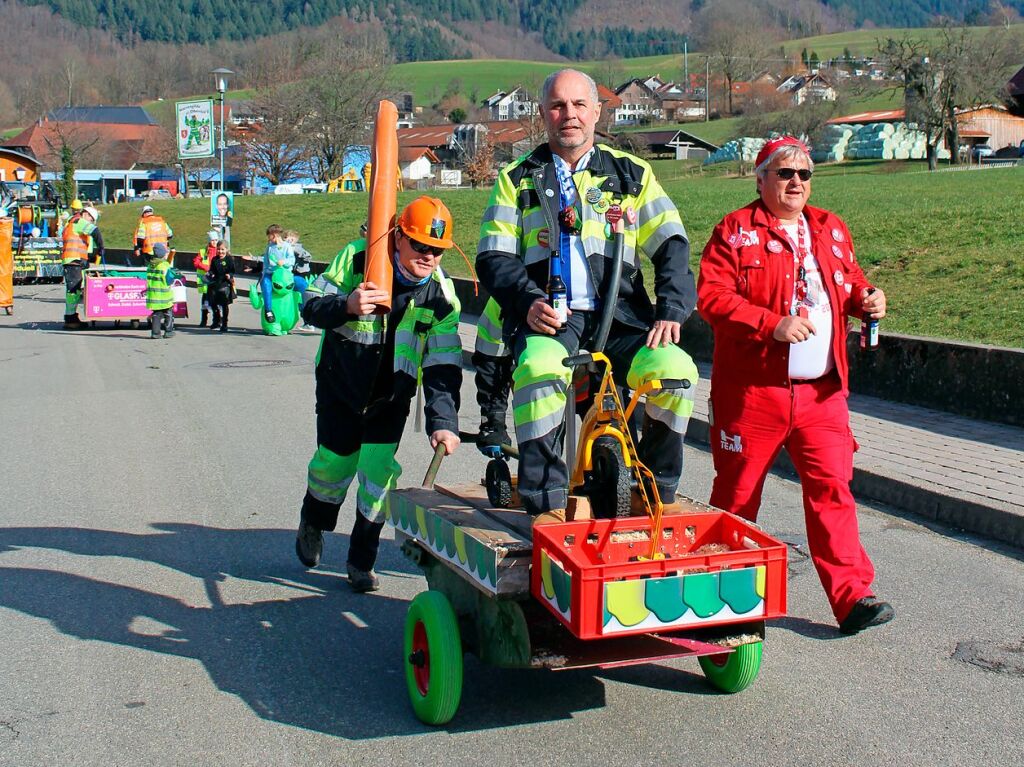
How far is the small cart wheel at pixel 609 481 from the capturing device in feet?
15.0

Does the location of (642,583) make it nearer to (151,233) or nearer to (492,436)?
(492,436)

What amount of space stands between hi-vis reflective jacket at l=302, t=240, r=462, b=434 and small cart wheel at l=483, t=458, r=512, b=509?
0.33 metres

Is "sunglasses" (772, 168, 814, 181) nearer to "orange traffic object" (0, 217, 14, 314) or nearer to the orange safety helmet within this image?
the orange safety helmet

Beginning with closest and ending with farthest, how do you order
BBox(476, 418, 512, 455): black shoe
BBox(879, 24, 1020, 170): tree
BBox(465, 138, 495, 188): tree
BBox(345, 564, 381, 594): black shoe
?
1. BBox(476, 418, 512, 455): black shoe
2. BBox(345, 564, 381, 594): black shoe
3. BBox(879, 24, 1020, 170): tree
4. BBox(465, 138, 495, 188): tree

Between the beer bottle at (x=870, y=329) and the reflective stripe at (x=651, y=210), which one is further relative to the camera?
the beer bottle at (x=870, y=329)

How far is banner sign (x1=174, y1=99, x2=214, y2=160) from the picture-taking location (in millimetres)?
54547

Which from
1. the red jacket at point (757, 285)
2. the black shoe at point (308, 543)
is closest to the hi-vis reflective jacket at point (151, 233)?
the black shoe at point (308, 543)

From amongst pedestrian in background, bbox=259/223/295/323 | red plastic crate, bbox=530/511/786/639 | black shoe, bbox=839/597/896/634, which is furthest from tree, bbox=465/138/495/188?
red plastic crate, bbox=530/511/786/639

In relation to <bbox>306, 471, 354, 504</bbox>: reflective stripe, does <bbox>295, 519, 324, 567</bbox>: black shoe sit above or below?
below

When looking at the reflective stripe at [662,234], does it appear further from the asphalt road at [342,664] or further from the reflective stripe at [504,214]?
the asphalt road at [342,664]

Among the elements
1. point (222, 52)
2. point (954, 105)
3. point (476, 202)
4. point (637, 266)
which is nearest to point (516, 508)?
point (637, 266)

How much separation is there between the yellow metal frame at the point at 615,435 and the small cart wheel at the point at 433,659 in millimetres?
731

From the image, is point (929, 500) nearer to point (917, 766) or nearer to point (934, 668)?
point (934, 668)

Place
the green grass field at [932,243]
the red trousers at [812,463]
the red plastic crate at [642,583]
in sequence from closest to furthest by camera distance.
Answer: the red plastic crate at [642,583], the red trousers at [812,463], the green grass field at [932,243]
